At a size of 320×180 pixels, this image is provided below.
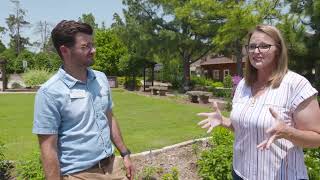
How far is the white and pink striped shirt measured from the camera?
2545 millimetres

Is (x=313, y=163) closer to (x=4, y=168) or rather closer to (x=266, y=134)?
(x=266, y=134)

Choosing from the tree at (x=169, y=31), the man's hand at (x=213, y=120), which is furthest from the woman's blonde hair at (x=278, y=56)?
the tree at (x=169, y=31)

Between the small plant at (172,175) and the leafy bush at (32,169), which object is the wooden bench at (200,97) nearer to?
the small plant at (172,175)

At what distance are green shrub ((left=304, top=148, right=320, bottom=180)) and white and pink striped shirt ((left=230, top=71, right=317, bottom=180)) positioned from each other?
222 cm

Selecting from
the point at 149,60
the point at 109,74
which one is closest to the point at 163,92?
the point at 149,60

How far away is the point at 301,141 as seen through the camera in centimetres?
→ 247

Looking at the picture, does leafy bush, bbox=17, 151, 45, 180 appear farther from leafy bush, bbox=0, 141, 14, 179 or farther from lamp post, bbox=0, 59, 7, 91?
lamp post, bbox=0, 59, 7, 91

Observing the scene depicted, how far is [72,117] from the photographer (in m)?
2.84

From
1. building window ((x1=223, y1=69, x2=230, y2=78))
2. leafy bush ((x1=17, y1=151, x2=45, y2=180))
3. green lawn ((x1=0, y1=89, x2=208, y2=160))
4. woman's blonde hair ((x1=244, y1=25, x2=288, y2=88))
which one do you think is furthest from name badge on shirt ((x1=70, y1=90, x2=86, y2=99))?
building window ((x1=223, y1=69, x2=230, y2=78))

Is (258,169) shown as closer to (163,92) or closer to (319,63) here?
(319,63)

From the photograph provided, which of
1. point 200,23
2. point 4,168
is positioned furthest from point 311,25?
point 4,168

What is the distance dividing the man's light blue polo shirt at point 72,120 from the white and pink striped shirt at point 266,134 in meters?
0.93

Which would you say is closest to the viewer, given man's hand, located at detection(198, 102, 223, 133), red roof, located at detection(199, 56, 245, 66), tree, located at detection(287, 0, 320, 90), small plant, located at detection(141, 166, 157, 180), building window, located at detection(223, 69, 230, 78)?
man's hand, located at detection(198, 102, 223, 133)

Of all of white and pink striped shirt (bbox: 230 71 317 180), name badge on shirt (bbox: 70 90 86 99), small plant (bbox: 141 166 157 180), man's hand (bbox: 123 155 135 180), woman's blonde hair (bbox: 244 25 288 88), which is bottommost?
small plant (bbox: 141 166 157 180)
